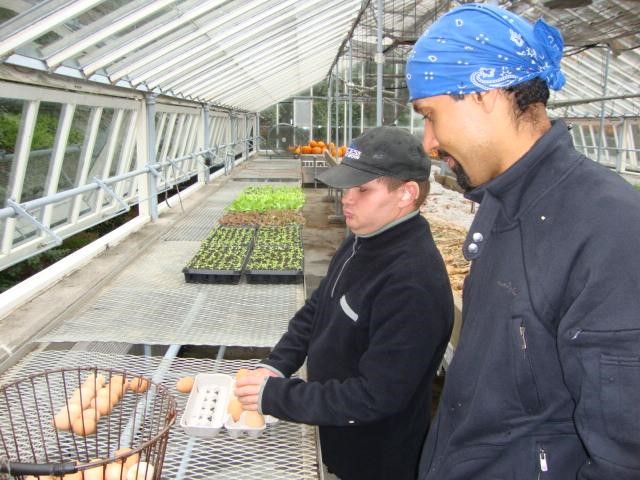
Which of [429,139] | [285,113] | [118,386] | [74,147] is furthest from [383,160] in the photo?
[285,113]

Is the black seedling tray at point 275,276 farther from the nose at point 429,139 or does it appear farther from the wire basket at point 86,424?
the nose at point 429,139

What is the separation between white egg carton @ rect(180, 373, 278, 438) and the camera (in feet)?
6.04

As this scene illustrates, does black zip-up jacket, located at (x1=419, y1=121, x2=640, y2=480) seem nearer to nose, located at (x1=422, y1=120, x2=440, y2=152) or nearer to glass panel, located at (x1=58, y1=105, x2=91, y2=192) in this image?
nose, located at (x1=422, y1=120, x2=440, y2=152)

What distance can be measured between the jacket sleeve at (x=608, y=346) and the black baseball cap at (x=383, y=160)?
2.83 feet

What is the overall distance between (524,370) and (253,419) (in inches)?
42.9

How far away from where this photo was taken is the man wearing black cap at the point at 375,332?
1.53 metres

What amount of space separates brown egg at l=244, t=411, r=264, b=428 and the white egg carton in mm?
11

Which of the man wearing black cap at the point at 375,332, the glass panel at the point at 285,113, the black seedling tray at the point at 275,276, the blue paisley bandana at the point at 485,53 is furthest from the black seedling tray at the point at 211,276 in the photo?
the glass panel at the point at 285,113

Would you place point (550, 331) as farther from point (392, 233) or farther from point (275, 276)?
point (275, 276)

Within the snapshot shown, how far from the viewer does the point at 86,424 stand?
180 centimetres

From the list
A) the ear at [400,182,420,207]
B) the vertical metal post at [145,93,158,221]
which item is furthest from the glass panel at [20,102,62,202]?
the ear at [400,182,420,207]

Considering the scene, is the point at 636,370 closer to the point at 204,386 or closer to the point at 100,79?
the point at 204,386

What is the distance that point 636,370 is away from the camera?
850 mm

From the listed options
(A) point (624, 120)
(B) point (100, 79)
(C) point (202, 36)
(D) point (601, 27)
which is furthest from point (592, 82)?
(B) point (100, 79)
